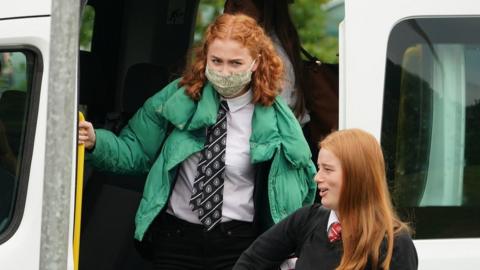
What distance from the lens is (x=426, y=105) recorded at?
433 centimetres

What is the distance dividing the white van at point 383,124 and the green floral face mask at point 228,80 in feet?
1.08

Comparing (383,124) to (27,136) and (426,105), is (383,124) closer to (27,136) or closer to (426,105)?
→ (426,105)

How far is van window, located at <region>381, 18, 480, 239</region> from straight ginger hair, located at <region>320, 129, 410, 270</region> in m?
0.72

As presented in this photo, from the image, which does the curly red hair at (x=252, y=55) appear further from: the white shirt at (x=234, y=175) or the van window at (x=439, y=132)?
the van window at (x=439, y=132)

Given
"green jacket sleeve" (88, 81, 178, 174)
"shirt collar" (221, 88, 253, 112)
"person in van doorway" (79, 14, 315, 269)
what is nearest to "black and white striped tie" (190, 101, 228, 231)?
"person in van doorway" (79, 14, 315, 269)

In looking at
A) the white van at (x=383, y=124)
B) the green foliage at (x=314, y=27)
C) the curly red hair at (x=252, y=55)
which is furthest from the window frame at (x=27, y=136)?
the green foliage at (x=314, y=27)

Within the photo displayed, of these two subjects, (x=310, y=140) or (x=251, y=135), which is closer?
(x=251, y=135)

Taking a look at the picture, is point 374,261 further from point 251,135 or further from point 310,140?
point 310,140

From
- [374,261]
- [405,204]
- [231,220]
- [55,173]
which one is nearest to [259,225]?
[231,220]

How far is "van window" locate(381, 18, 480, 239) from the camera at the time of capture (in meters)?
4.30

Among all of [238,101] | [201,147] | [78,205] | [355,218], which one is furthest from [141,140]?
[355,218]

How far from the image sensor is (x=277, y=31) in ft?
16.2

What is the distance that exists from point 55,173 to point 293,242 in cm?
116

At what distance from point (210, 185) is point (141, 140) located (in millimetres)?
344
